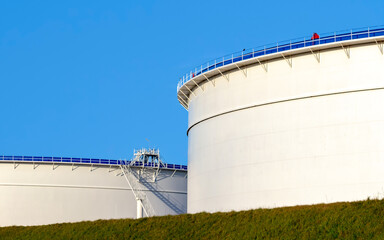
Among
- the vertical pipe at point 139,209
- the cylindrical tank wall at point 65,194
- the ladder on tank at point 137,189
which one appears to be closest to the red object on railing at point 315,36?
the ladder on tank at point 137,189

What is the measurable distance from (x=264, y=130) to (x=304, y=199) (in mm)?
4710

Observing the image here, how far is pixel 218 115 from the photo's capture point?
43.0 m

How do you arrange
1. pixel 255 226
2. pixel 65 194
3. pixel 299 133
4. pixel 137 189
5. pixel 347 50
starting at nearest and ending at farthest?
pixel 255 226
pixel 347 50
pixel 299 133
pixel 65 194
pixel 137 189

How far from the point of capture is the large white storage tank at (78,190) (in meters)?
54.5

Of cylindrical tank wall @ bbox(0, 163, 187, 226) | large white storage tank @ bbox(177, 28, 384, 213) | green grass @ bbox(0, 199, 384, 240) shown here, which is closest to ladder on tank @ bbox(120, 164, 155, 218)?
cylindrical tank wall @ bbox(0, 163, 187, 226)

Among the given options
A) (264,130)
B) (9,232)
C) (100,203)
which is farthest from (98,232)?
(100,203)

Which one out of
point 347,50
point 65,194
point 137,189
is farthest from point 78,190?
point 347,50

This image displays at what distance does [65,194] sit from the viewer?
55406 millimetres

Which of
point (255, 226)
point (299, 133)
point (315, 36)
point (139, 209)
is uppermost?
point (315, 36)

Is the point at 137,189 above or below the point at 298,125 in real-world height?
above

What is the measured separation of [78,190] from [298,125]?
2338 cm

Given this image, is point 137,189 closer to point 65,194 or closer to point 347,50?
point 65,194

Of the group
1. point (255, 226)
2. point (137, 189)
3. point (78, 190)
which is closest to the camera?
point (255, 226)

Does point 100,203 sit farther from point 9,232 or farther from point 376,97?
point 376,97
